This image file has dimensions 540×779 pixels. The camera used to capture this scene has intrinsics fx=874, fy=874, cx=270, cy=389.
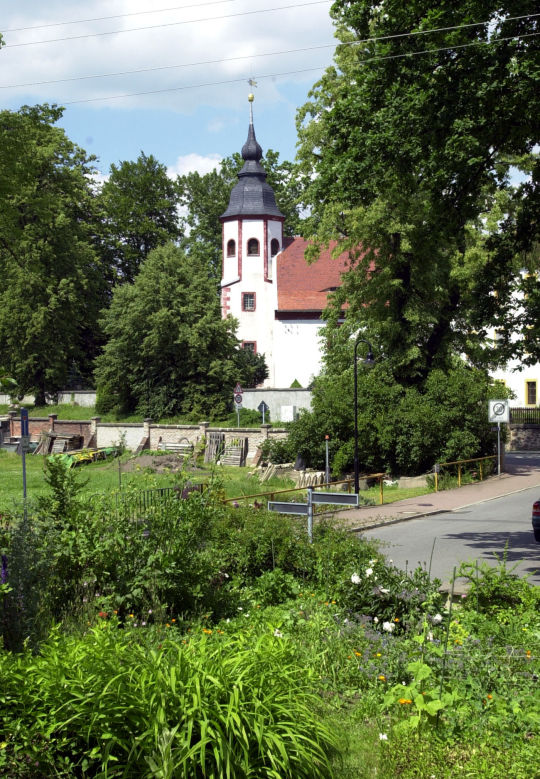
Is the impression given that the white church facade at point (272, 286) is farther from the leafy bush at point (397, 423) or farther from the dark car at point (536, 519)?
the dark car at point (536, 519)

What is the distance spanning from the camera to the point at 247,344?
61562 mm

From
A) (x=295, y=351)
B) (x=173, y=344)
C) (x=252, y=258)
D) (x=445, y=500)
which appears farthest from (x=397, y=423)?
(x=252, y=258)

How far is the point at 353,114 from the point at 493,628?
11.2 meters

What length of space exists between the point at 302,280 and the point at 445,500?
37628 millimetres

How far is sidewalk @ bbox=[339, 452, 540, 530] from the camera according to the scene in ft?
73.0

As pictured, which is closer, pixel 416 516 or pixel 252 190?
pixel 416 516

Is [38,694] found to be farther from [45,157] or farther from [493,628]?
[45,157]

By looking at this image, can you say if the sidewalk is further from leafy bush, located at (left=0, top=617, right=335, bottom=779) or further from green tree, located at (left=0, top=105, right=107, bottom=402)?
green tree, located at (left=0, top=105, right=107, bottom=402)

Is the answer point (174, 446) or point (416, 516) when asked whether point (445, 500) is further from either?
point (174, 446)

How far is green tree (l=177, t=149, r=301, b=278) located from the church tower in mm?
5411

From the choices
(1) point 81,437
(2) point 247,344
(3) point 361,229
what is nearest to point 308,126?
(3) point 361,229

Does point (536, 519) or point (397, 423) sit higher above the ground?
point (397, 423)

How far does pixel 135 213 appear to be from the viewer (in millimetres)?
68750

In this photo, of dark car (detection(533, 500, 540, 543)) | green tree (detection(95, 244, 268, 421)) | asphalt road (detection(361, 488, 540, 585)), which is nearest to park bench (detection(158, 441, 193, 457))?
green tree (detection(95, 244, 268, 421))
